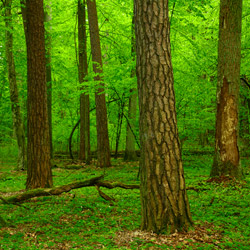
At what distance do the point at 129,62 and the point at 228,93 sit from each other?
3.73m

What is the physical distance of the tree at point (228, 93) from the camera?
7.08 metres

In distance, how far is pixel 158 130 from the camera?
382 cm

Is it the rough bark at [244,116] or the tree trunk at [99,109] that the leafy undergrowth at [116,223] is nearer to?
the tree trunk at [99,109]

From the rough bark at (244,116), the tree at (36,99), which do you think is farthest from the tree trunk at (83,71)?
the rough bark at (244,116)

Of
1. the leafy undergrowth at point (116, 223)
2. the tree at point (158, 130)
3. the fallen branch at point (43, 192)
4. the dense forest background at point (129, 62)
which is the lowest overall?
the leafy undergrowth at point (116, 223)

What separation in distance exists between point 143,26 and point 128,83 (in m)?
5.74

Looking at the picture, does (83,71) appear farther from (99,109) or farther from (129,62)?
(129,62)

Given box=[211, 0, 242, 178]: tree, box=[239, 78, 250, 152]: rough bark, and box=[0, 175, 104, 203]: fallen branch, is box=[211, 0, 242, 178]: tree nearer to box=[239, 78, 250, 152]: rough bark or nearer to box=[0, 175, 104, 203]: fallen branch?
box=[0, 175, 104, 203]: fallen branch

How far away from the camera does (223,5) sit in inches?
288

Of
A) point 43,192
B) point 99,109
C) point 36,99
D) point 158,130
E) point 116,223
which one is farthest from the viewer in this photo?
point 99,109

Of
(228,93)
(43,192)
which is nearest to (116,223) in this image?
(43,192)

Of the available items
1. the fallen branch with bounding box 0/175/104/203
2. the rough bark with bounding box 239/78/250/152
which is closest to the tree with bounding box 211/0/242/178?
the fallen branch with bounding box 0/175/104/203

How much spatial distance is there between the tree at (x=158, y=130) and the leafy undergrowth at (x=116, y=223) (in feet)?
1.07

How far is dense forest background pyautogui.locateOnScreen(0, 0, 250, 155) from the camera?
10.0 meters
